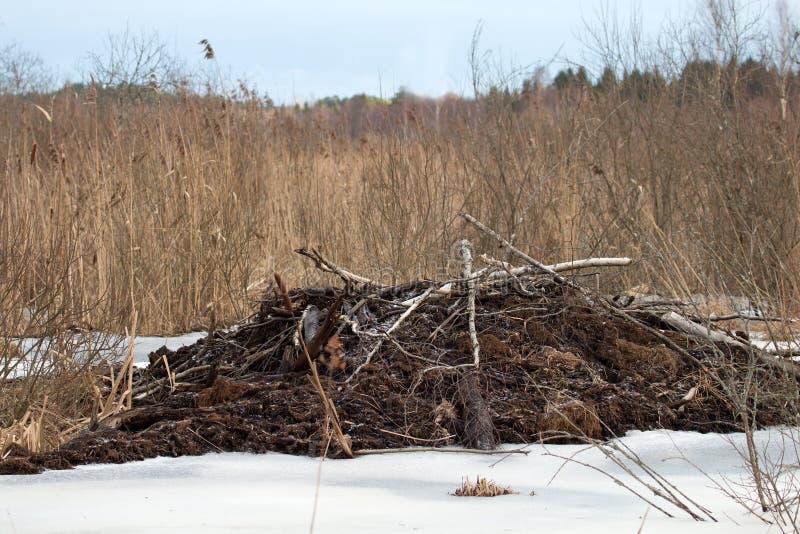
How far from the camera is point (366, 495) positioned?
271cm

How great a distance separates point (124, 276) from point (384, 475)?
11.0 ft

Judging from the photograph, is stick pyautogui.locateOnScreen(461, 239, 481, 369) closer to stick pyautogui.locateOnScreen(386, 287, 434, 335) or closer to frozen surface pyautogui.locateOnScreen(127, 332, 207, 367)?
stick pyautogui.locateOnScreen(386, 287, 434, 335)

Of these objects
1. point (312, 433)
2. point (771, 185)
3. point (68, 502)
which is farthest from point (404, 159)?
point (68, 502)

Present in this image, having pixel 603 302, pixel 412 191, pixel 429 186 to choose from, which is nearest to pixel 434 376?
pixel 603 302

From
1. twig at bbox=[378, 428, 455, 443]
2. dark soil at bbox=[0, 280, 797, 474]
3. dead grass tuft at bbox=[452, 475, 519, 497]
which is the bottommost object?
dead grass tuft at bbox=[452, 475, 519, 497]

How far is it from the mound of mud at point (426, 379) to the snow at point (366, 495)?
135mm

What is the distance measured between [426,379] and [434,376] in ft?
0.12

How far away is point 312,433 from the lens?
3.40m

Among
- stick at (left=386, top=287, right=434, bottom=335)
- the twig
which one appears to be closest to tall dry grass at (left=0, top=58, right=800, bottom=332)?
stick at (left=386, top=287, right=434, bottom=335)

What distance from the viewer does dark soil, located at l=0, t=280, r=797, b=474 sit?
3.33 meters

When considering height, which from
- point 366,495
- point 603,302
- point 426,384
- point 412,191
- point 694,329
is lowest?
point 366,495

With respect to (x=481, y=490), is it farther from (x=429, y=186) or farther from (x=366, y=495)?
(x=429, y=186)

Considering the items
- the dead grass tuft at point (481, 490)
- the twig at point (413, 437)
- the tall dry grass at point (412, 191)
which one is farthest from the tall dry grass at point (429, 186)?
the dead grass tuft at point (481, 490)

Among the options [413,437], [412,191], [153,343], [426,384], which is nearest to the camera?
[413,437]
